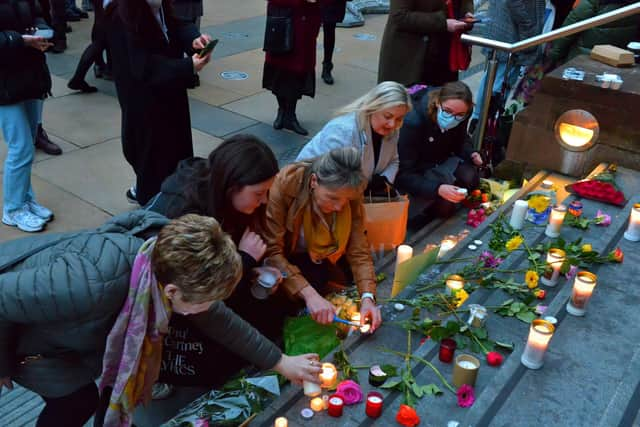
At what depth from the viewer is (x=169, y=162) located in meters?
4.45

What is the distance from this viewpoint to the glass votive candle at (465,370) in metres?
2.88

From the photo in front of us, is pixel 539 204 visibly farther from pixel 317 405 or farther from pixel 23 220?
pixel 23 220

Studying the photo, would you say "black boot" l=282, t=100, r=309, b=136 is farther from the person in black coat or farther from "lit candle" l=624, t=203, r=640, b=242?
"lit candle" l=624, t=203, r=640, b=242

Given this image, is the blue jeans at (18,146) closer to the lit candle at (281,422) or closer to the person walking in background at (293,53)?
the person walking in background at (293,53)

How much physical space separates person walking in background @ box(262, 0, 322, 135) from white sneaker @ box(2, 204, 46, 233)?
2693mm

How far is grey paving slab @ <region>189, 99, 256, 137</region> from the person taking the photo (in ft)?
21.4

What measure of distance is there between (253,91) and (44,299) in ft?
18.9

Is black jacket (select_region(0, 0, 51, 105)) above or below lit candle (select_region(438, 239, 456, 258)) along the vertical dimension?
above

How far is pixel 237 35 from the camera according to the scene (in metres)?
9.62

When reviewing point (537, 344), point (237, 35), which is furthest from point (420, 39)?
point (237, 35)

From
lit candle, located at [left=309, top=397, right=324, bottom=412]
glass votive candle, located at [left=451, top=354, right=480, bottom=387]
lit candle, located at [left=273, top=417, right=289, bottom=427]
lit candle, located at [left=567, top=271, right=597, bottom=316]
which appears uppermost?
lit candle, located at [left=567, top=271, right=597, bottom=316]

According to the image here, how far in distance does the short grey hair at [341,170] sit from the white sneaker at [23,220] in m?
2.39

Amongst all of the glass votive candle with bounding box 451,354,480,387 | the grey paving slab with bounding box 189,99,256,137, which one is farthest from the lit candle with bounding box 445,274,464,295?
the grey paving slab with bounding box 189,99,256,137

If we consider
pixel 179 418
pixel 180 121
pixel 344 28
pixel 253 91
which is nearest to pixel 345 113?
pixel 180 121
